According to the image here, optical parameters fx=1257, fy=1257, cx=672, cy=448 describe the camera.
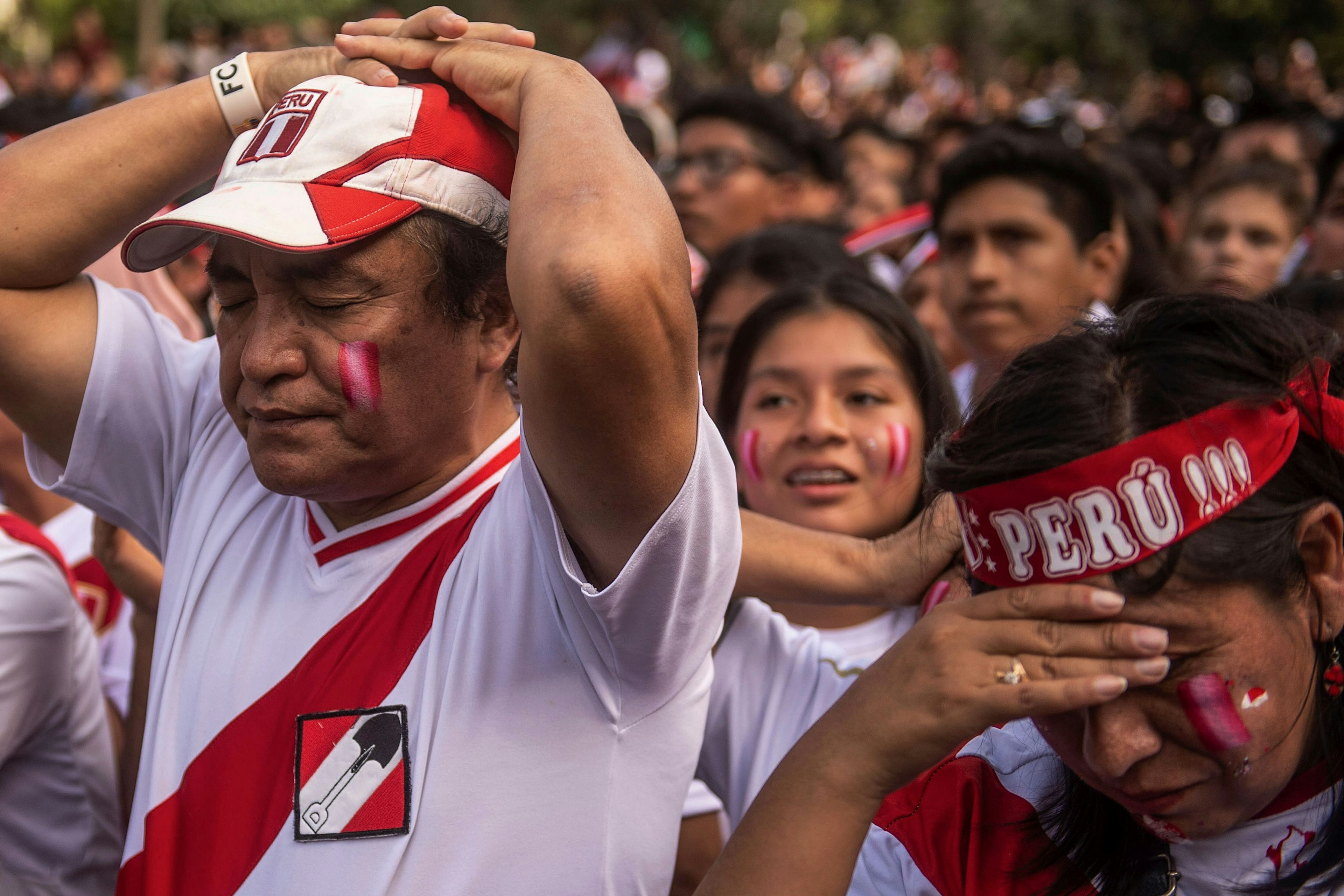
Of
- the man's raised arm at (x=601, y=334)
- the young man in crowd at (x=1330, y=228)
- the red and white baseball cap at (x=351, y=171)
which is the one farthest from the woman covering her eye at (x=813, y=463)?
the young man in crowd at (x=1330, y=228)

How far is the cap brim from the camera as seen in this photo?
5.49 ft

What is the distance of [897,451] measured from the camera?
287 centimetres

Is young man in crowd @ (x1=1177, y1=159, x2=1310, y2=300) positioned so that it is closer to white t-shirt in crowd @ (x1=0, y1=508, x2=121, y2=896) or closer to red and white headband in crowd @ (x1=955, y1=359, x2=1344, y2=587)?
red and white headband in crowd @ (x1=955, y1=359, x2=1344, y2=587)

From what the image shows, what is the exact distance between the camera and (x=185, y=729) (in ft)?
6.18

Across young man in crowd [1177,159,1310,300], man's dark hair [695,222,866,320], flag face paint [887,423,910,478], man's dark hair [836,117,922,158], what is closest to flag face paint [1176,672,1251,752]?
flag face paint [887,423,910,478]

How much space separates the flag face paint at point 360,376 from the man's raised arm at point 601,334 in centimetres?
33

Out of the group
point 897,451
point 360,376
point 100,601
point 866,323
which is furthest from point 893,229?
point 360,376

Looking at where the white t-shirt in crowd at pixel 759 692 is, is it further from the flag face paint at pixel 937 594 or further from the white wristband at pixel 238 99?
the white wristband at pixel 238 99

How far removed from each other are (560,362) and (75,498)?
1.19 meters

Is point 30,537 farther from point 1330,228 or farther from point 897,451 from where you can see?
point 1330,228

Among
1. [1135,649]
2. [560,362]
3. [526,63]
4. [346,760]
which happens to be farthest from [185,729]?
[1135,649]

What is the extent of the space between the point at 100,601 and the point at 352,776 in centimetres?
207

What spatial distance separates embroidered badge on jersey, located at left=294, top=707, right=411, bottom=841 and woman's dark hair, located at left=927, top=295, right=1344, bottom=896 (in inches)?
31.9

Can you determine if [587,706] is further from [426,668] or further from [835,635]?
[835,635]
